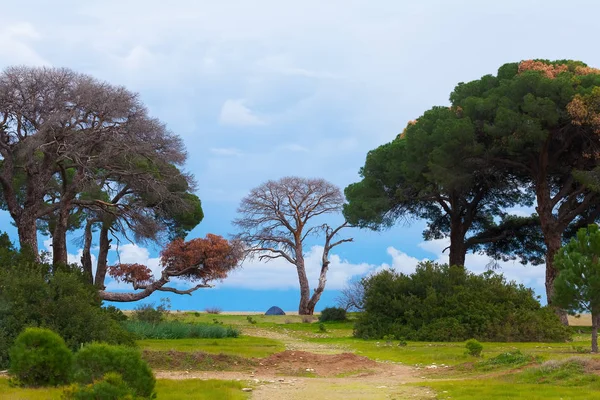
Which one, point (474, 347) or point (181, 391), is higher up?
point (474, 347)

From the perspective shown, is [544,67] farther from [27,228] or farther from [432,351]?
[27,228]

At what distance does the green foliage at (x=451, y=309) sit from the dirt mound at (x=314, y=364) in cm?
781

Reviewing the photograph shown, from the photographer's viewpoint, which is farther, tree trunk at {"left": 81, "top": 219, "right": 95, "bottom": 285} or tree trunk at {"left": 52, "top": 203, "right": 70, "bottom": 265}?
tree trunk at {"left": 81, "top": 219, "right": 95, "bottom": 285}

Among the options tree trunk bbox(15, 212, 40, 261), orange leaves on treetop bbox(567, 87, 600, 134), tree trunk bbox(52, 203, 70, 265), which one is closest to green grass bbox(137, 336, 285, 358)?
tree trunk bbox(15, 212, 40, 261)

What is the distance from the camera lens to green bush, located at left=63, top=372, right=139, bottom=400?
859cm

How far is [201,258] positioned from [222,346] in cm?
2014

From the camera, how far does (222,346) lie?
2088 cm

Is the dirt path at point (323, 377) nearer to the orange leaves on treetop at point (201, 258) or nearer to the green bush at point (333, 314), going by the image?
the green bush at point (333, 314)

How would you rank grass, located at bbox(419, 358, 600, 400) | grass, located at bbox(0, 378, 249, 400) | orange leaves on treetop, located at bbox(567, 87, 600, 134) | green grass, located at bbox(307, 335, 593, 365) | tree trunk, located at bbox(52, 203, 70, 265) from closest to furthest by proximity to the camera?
1. grass, located at bbox(0, 378, 249, 400)
2. grass, located at bbox(419, 358, 600, 400)
3. green grass, located at bbox(307, 335, 593, 365)
4. tree trunk, located at bbox(52, 203, 70, 265)
5. orange leaves on treetop, located at bbox(567, 87, 600, 134)

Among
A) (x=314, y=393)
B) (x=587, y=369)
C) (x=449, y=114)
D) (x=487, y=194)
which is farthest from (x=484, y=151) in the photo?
(x=314, y=393)

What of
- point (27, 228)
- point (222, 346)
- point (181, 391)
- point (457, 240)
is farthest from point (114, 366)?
point (457, 240)

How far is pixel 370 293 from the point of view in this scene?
26.8 meters

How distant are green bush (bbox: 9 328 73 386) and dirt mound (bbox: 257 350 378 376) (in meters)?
5.35

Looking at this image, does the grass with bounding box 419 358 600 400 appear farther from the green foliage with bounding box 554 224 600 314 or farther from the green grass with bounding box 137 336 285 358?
the green grass with bounding box 137 336 285 358
